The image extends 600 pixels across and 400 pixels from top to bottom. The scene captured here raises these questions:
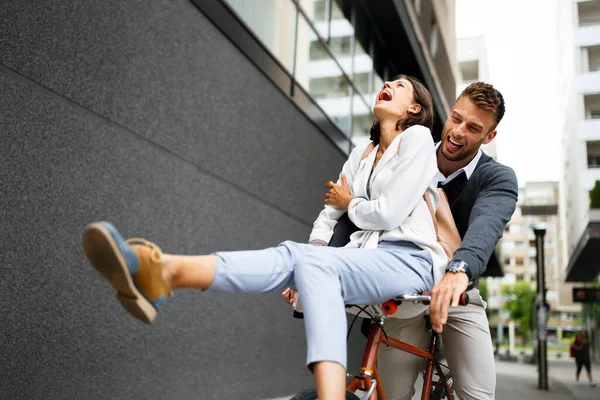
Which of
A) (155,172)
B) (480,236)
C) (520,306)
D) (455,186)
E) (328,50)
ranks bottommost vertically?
(480,236)

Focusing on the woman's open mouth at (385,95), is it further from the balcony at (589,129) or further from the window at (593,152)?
the window at (593,152)

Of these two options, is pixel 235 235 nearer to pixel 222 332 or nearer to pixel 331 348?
pixel 222 332

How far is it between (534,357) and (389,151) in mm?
35420

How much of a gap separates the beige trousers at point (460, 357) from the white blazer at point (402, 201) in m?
0.58

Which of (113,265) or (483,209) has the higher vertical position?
(483,209)

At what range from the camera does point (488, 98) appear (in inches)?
107

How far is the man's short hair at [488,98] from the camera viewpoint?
8.91 feet

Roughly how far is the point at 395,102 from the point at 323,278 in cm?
99

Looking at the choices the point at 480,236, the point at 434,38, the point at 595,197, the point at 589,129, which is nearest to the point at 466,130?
the point at 480,236

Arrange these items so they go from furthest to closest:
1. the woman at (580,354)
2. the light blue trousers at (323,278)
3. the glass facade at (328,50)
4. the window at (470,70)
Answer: the window at (470,70) < the woman at (580,354) < the glass facade at (328,50) < the light blue trousers at (323,278)

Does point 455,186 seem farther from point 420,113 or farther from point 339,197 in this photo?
point 339,197

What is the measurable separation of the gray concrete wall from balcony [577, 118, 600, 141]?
2985 cm

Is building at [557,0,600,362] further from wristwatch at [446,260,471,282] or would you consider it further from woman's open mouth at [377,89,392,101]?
wristwatch at [446,260,471,282]

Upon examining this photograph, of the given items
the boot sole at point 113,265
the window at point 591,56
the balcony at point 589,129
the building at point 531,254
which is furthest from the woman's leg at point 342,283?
the building at point 531,254
